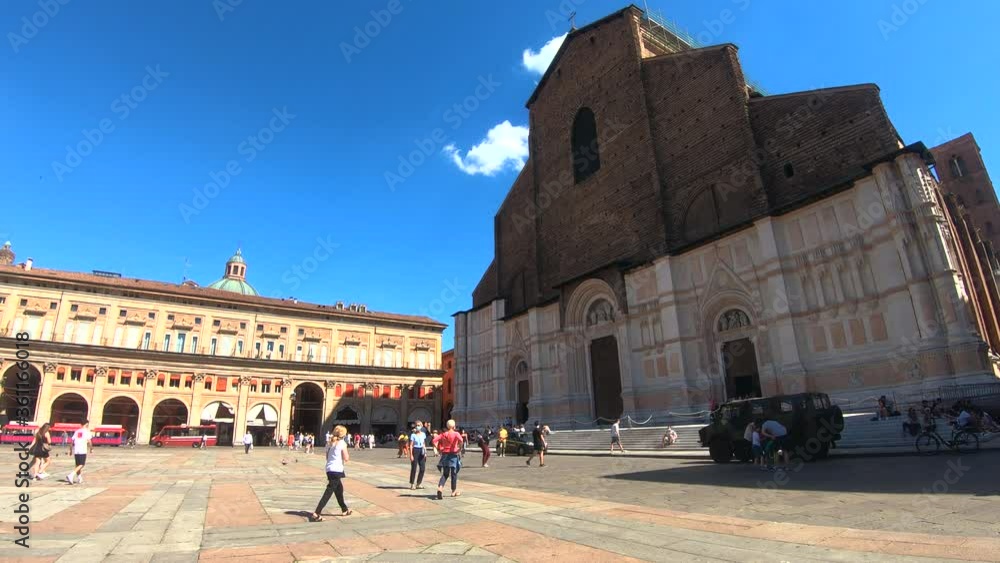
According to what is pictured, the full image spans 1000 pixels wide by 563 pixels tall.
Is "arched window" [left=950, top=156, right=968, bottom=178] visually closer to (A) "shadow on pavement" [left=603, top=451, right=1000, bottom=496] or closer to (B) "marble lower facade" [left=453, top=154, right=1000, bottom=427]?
(B) "marble lower facade" [left=453, top=154, right=1000, bottom=427]

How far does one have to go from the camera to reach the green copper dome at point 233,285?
229 feet

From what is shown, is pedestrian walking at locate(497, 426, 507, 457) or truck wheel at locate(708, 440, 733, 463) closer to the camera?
truck wheel at locate(708, 440, 733, 463)

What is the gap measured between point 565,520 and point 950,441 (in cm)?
1188

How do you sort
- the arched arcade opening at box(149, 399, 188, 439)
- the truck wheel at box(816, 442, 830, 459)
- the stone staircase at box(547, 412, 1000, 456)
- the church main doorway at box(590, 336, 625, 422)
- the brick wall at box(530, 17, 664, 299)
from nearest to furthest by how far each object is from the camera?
the truck wheel at box(816, 442, 830, 459) → the stone staircase at box(547, 412, 1000, 456) → the church main doorway at box(590, 336, 625, 422) → the brick wall at box(530, 17, 664, 299) → the arched arcade opening at box(149, 399, 188, 439)

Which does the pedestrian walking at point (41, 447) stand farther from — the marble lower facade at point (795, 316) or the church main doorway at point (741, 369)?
the church main doorway at point (741, 369)

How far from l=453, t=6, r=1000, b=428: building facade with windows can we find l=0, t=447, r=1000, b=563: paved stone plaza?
836cm

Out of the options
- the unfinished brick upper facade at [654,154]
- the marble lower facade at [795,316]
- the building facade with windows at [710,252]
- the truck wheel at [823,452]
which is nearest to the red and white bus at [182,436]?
the building facade with windows at [710,252]

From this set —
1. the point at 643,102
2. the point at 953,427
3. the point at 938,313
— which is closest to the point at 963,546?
the point at 953,427

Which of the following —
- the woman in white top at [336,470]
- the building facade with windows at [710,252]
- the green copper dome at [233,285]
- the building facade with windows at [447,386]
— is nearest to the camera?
the woman in white top at [336,470]

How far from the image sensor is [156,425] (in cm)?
4722

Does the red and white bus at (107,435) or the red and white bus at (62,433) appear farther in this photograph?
the red and white bus at (107,435)

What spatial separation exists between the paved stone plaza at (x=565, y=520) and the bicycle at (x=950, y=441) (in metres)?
1.00

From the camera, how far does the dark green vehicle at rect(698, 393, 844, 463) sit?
13195 mm


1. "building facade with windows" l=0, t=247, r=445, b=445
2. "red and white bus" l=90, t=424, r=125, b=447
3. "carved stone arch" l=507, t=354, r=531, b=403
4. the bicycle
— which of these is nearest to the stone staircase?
the bicycle
